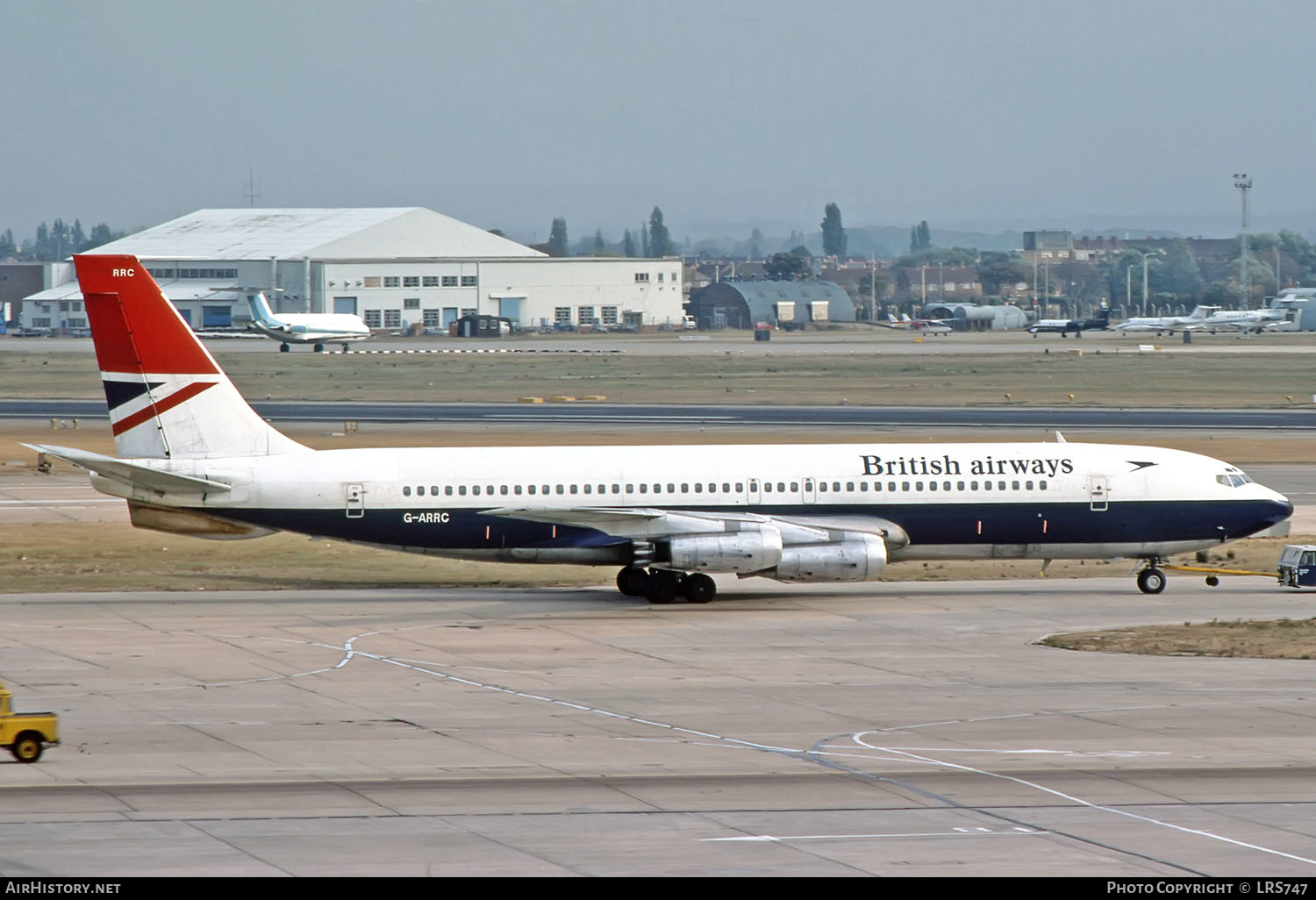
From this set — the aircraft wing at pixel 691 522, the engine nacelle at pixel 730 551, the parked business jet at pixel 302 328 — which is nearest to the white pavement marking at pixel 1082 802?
the engine nacelle at pixel 730 551

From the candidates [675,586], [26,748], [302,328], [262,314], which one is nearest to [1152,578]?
[675,586]

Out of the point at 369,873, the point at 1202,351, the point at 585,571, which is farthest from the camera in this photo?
the point at 1202,351

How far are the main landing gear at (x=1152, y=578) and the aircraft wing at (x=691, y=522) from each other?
6.99 metres

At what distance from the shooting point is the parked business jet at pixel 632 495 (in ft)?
141

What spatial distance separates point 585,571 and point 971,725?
22777mm

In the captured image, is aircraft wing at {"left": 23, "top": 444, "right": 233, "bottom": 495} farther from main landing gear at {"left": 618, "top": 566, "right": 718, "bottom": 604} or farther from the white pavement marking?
the white pavement marking

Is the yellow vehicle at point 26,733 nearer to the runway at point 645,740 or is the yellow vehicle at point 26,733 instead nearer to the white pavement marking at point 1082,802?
the runway at point 645,740

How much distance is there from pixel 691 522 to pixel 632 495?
210cm

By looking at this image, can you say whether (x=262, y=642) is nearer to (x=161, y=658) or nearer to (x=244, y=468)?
(x=161, y=658)

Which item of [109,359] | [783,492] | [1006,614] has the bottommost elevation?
[1006,614]

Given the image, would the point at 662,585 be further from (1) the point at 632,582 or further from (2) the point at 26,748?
(2) the point at 26,748

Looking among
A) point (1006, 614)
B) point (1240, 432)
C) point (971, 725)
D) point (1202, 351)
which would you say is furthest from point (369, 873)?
point (1202, 351)

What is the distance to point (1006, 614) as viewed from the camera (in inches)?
1654

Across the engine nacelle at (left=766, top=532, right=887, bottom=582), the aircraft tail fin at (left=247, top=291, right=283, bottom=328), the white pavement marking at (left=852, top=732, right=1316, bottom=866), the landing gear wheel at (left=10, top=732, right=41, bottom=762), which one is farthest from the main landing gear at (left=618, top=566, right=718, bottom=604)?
the aircraft tail fin at (left=247, top=291, right=283, bottom=328)
